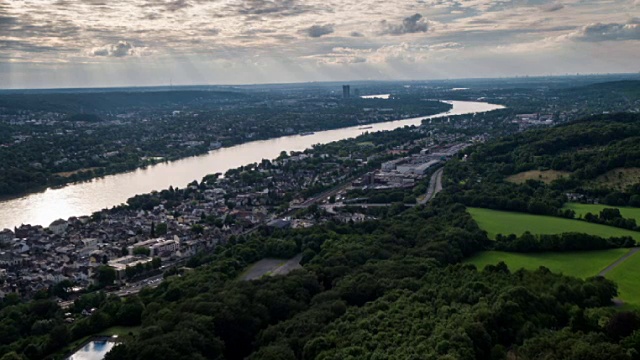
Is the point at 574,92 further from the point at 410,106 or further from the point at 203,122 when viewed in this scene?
the point at 203,122

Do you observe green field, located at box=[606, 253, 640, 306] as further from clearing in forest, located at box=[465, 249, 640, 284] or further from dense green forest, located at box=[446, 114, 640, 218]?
dense green forest, located at box=[446, 114, 640, 218]

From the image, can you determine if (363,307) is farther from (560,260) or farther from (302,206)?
(302,206)

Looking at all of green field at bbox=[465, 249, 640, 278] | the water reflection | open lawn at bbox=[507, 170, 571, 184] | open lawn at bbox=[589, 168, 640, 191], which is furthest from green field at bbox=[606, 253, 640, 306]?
open lawn at bbox=[507, 170, 571, 184]

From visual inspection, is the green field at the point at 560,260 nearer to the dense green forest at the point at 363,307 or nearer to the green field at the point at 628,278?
the green field at the point at 628,278

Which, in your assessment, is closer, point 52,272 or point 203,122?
point 52,272

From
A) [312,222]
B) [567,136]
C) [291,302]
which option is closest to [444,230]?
[312,222]

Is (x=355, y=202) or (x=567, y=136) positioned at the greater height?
(x=567, y=136)

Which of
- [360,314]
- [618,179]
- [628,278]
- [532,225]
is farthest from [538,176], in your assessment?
[360,314]
